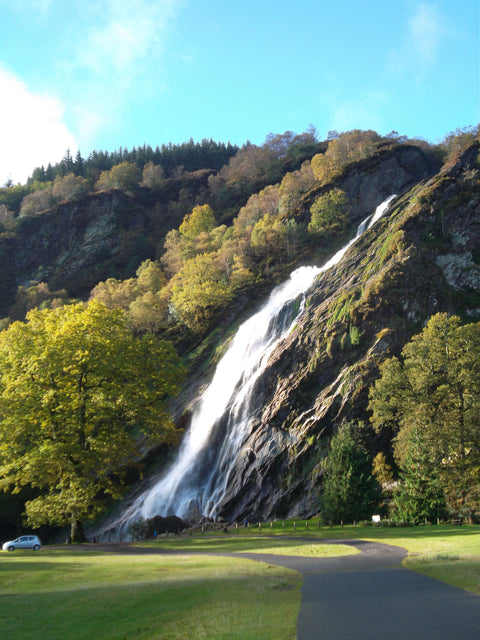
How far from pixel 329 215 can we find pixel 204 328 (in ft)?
97.0

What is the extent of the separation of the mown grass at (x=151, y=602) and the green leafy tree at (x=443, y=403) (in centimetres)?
2170

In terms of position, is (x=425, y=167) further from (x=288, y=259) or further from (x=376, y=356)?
(x=376, y=356)

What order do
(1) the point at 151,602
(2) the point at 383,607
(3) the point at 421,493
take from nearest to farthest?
(2) the point at 383,607
(1) the point at 151,602
(3) the point at 421,493

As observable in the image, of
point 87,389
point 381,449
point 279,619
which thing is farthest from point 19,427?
point 381,449

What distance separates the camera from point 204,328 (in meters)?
69.9

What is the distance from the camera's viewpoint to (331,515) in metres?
32.4

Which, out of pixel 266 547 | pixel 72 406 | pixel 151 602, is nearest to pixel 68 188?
pixel 72 406

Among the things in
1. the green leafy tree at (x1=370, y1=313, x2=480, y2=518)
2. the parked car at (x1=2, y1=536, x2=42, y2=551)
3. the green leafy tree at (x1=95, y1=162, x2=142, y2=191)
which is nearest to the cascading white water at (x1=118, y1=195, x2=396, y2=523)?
the parked car at (x1=2, y1=536, x2=42, y2=551)

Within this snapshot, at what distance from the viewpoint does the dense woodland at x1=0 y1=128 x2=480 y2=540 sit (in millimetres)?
30391

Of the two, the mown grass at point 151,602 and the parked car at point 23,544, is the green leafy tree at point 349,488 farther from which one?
the parked car at point 23,544

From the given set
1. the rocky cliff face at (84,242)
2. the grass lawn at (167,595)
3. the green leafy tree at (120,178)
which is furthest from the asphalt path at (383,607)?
the green leafy tree at (120,178)

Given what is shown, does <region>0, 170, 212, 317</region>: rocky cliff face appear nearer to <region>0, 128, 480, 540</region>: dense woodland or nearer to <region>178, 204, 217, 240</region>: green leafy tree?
<region>0, 128, 480, 540</region>: dense woodland

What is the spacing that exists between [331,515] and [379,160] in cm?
7205

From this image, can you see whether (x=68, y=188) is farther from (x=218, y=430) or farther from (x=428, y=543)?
(x=428, y=543)
